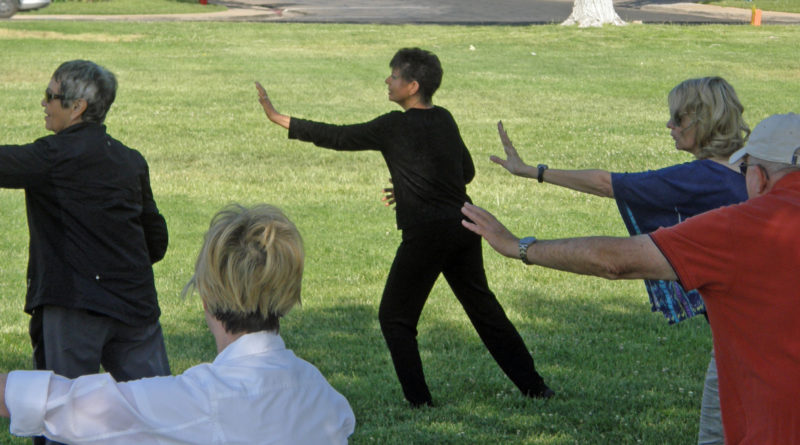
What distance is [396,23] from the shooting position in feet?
122

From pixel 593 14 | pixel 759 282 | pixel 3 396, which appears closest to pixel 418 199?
pixel 759 282

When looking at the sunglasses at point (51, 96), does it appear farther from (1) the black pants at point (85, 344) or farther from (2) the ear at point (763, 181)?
(2) the ear at point (763, 181)

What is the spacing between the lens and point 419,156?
20.2 ft

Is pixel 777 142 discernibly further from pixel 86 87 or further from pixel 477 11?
pixel 477 11

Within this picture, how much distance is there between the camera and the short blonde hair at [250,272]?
111 inches

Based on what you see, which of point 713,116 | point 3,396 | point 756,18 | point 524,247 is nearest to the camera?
point 3,396

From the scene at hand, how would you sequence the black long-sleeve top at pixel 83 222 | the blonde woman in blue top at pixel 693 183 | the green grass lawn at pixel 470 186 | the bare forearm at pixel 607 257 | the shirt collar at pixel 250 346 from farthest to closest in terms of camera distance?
the green grass lawn at pixel 470 186
the blonde woman in blue top at pixel 693 183
the black long-sleeve top at pixel 83 222
the bare forearm at pixel 607 257
the shirt collar at pixel 250 346

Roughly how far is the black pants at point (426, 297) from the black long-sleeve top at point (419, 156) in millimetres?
116

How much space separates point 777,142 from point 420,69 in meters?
3.04

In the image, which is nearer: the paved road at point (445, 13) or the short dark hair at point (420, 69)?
the short dark hair at point (420, 69)

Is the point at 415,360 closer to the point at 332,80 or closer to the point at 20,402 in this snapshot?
the point at 20,402

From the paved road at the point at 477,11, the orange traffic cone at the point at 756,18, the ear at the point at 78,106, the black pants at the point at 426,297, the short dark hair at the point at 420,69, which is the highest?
the ear at the point at 78,106

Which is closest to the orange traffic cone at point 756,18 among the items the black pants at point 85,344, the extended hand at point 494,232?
the black pants at point 85,344

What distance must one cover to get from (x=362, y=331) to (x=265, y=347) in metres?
5.26
